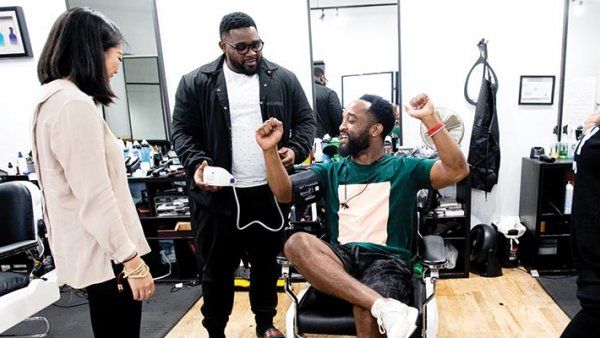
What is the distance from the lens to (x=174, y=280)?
9.41ft

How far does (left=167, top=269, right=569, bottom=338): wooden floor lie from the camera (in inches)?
82.4

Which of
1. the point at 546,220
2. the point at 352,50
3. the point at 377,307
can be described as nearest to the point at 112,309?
the point at 377,307

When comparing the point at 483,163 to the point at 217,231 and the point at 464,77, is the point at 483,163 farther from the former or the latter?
the point at 217,231

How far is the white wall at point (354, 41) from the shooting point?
2.87 metres

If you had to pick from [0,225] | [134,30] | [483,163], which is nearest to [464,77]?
[483,163]

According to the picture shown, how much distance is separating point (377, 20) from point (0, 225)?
8.97 ft

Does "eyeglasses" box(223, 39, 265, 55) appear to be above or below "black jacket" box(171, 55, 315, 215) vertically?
above

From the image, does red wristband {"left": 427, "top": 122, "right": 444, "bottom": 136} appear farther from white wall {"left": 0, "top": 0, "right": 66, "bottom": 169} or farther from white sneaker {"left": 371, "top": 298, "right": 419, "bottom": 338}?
white wall {"left": 0, "top": 0, "right": 66, "bottom": 169}

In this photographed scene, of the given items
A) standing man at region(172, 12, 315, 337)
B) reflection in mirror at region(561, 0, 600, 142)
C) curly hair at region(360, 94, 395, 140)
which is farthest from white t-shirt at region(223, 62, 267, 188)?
reflection in mirror at region(561, 0, 600, 142)

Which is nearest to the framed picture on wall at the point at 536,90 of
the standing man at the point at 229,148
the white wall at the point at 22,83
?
the standing man at the point at 229,148

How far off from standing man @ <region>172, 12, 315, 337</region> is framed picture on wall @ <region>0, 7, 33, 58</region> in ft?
6.75

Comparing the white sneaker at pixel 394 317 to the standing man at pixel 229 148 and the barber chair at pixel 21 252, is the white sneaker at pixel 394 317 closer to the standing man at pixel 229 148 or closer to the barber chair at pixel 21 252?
the standing man at pixel 229 148

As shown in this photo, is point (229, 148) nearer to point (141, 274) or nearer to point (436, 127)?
point (141, 274)

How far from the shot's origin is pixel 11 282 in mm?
1813
